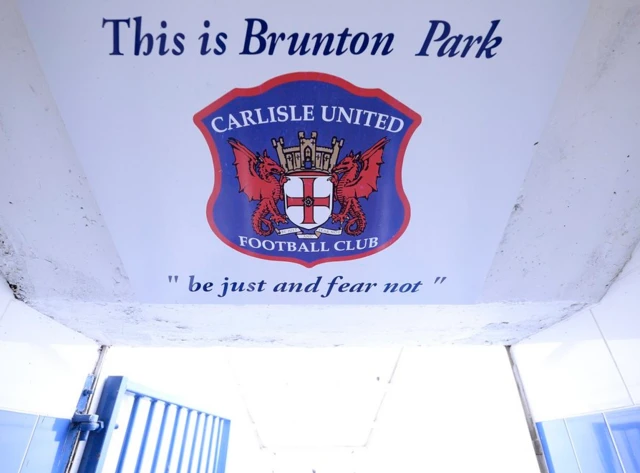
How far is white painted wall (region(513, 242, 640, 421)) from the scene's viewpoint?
741mm

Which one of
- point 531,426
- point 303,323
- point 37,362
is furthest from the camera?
point 531,426

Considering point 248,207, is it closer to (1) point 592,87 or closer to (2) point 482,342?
(1) point 592,87

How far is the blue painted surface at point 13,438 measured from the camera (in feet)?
2.41

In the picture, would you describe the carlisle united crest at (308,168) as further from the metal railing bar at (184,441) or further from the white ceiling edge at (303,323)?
the metal railing bar at (184,441)

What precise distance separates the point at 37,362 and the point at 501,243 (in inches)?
46.4

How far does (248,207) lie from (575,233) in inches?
28.3

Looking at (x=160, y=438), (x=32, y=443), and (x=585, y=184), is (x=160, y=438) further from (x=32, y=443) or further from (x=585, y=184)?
(x=585, y=184)

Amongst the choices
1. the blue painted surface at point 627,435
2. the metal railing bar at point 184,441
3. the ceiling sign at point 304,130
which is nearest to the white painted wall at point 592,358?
the blue painted surface at point 627,435

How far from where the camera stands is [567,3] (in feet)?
1.62

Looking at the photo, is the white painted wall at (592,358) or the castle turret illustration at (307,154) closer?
the castle turret illustration at (307,154)

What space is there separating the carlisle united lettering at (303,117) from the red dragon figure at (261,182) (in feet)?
0.12

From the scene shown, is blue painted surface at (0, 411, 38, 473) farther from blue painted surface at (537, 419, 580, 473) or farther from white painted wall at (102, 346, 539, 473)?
blue painted surface at (537, 419, 580, 473)

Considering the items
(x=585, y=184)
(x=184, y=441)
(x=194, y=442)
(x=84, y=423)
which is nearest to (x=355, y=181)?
(x=585, y=184)

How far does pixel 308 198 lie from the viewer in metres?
0.67
